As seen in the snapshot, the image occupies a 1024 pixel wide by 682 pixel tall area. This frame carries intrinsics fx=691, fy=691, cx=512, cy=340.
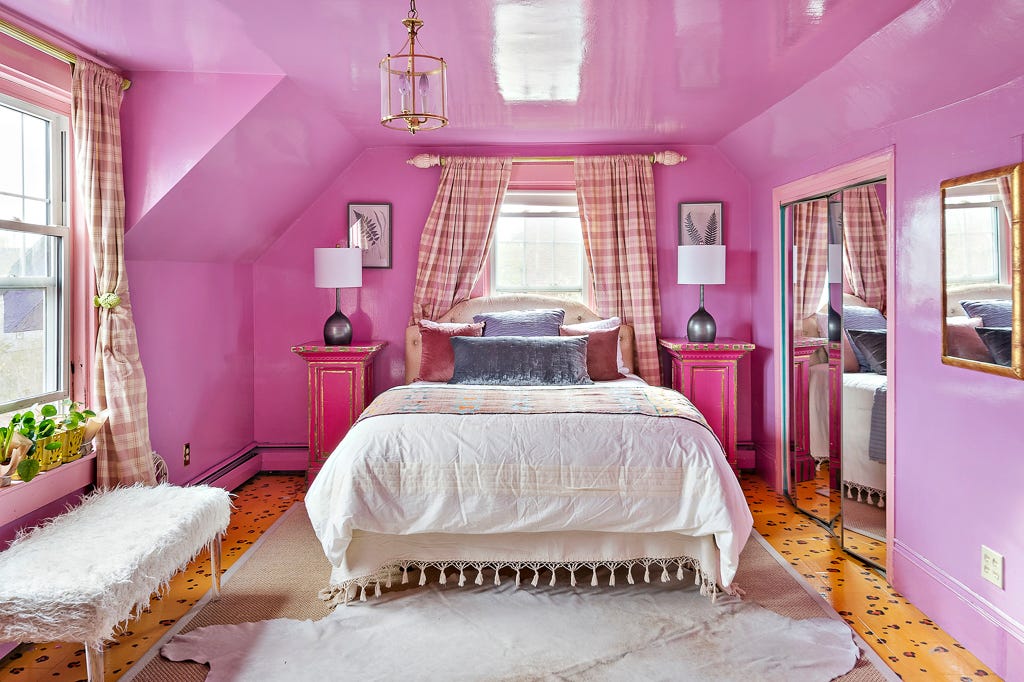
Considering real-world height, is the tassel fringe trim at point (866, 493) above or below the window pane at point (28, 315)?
below

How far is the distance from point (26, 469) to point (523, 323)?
115 inches

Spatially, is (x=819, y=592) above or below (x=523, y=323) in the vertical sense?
below

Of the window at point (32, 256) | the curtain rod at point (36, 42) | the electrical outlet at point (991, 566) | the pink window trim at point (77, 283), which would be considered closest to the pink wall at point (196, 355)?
the pink window trim at point (77, 283)

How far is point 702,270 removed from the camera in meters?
4.70

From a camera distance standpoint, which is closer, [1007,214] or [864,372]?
[1007,214]

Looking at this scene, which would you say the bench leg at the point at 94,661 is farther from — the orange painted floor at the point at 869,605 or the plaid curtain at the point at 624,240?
the plaid curtain at the point at 624,240

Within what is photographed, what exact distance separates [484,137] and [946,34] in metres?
2.95

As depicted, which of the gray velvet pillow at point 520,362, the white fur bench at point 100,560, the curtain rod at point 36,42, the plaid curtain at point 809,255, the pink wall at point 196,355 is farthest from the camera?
the gray velvet pillow at point 520,362

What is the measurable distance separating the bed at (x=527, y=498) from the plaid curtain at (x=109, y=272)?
932mm

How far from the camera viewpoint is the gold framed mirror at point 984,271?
2.33 meters

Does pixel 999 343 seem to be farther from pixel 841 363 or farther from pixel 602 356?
pixel 602 356

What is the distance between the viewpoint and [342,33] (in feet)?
9.42

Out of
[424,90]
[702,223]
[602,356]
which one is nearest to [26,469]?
[424,90]

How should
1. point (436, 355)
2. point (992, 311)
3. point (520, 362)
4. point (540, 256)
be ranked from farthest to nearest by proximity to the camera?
point (540, 256)
point (436, 355)
point (520, 362)
point (992, 311)
